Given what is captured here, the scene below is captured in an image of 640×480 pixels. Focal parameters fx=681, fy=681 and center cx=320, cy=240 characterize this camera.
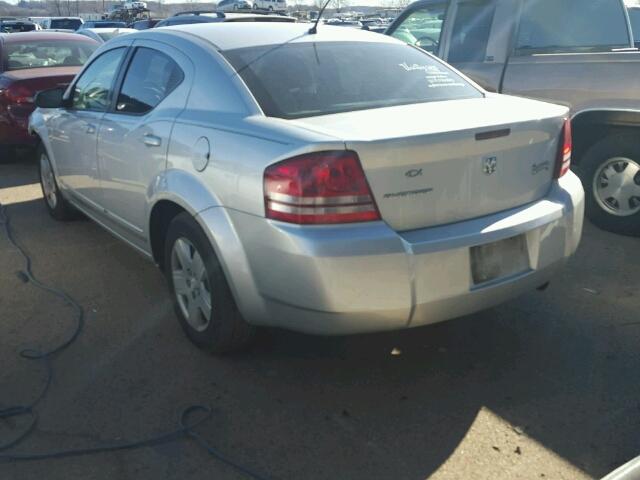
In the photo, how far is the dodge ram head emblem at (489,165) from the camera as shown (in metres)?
3.08

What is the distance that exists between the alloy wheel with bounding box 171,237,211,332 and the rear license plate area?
1.30 m

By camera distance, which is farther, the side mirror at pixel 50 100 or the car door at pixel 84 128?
the side mirror at pixel 50 100

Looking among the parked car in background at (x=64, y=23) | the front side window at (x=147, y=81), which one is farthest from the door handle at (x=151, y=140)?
the parked car in background at (x=64, y=23)

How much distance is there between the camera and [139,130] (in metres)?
3.96

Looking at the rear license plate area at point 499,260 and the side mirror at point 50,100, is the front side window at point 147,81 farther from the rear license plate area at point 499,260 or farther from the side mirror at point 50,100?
the rear license plate area at point 499,260

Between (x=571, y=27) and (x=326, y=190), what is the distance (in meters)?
4.41

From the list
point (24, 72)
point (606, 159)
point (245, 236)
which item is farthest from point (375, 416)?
point (24, 72)

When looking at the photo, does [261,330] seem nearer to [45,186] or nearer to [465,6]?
[45,186]

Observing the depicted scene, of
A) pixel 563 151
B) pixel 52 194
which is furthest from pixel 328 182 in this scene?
pixel 52 194

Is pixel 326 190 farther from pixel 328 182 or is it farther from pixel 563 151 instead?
pixel 563 151

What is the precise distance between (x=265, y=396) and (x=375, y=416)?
541 mm

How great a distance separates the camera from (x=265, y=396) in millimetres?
3232

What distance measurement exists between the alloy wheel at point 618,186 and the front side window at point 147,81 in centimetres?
349

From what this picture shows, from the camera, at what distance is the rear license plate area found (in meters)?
2.99
